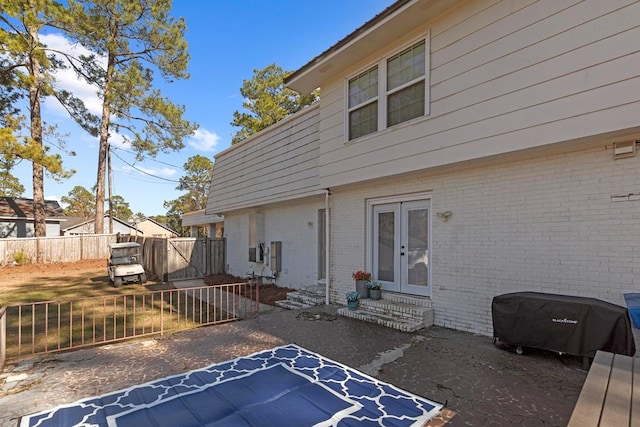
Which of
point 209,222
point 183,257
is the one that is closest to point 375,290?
point 183,257

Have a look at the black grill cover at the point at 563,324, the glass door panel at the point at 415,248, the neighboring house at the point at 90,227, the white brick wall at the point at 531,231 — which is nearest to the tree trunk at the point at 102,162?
the neighboring house at the point at 90,227

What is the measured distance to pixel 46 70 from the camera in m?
16.4

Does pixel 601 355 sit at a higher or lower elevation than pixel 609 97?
lower

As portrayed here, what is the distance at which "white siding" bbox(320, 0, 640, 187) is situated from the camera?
3.81m

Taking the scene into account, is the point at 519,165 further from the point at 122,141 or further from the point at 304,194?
the point at 122,141

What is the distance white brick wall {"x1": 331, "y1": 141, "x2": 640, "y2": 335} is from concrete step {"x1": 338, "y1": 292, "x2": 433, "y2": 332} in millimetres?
293

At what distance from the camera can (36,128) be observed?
669 inches

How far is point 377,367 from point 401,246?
321cm

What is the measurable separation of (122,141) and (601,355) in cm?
2461

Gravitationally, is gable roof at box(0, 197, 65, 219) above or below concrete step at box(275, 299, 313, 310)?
above

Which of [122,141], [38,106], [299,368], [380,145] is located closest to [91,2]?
[38,106]

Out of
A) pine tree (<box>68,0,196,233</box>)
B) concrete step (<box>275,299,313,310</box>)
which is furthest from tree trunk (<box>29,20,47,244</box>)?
concrete step (<box>275,299,313,310</box>)

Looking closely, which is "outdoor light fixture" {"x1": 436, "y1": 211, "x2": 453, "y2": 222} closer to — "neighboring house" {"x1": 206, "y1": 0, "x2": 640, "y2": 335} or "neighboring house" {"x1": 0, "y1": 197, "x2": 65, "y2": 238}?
"neighboring house" {"x1": 206, "y1": 0, "x2": 640, "y2": 335}

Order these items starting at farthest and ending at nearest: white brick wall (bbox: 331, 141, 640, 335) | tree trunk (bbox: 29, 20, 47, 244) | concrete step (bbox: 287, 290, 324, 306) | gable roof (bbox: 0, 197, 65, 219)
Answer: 1. gable roof (bbox: 0, 197, 65, 219)
2. tree trunk (bbox: 29, 20, 47, 244)
3. concrete step (bbox: 287, 290, 324, 306)
4. white brick wall (bbox: 331, 141, 640, 335)
